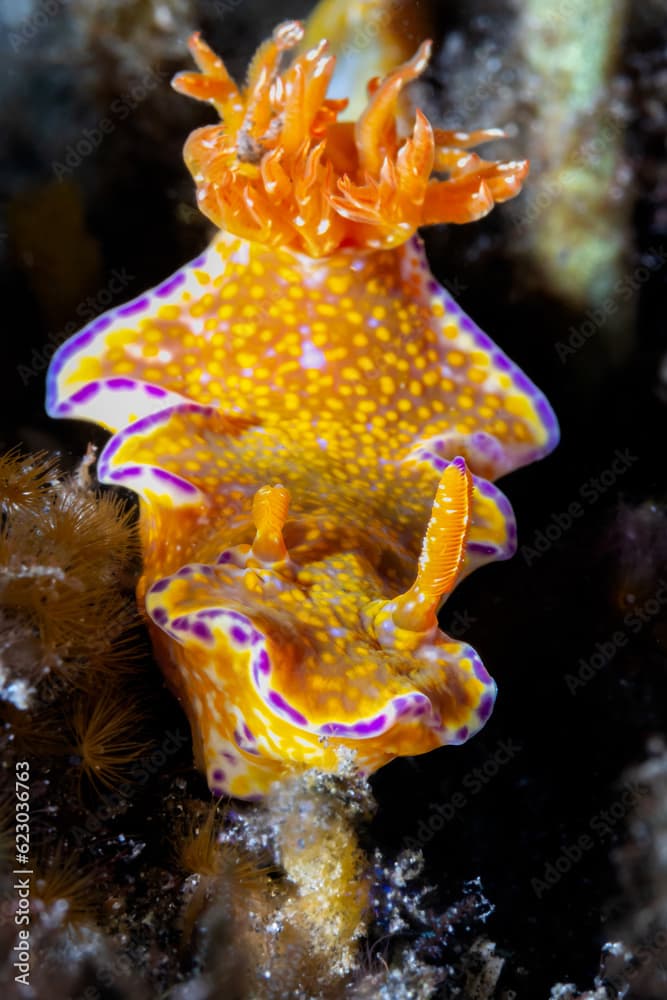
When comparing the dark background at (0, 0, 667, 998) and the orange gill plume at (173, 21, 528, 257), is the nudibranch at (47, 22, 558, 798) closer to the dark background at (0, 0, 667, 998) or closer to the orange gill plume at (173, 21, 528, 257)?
the orange gill plume at (173, 21, 528, 257)

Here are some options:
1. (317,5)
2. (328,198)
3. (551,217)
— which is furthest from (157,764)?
(317,5)

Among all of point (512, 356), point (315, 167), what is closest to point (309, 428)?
point (315, 167)

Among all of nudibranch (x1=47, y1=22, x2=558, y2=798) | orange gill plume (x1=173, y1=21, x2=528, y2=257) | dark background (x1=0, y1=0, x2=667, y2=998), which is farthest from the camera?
dark background (x1=0, y1=0, x2=667, y2=998)

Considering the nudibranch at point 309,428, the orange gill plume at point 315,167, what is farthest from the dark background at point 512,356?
the orange gill plume at point 315,167

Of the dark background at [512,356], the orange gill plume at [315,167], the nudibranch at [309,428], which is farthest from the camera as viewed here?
the dark background at [512,356]

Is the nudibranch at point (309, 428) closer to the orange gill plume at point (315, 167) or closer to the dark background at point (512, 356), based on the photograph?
the orange gill plume at point (315, 167)

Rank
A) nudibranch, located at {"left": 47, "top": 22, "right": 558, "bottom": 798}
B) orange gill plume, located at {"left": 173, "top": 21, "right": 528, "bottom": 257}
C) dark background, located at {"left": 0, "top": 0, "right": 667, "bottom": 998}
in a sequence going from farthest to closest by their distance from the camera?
dark background, located at {"left": 0, "top": 0, "right": 667, "bottom": 998} → orange gill plume, located at {"left": 173, "top": 21, "right": 528, "bottom": 257} → nudibranch, located at {"left": 47, "top": 22, "right": 558, "bottom": 798}

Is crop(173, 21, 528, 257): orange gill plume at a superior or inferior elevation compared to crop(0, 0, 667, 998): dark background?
superior

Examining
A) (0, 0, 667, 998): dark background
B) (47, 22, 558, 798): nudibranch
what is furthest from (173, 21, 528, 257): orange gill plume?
(0, 0, 667, 998): dark background
